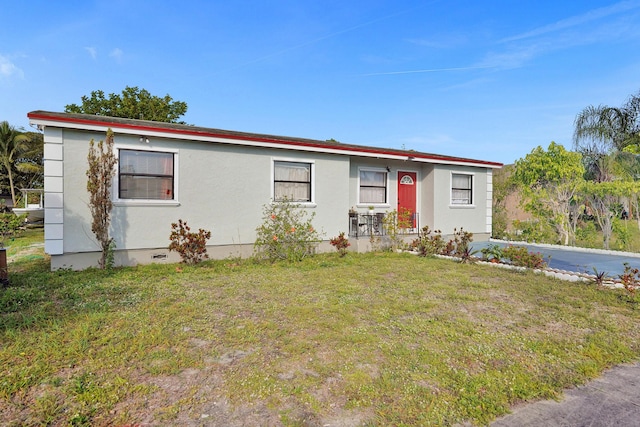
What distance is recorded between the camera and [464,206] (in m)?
12.9

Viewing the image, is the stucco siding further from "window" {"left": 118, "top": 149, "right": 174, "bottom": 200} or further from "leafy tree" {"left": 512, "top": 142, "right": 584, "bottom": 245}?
"window" {"left": 118, "top": 149, "right": 174, "bottom": 200}

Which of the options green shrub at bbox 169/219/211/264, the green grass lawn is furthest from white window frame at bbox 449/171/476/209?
green shrub at bbox 169/219/211/264

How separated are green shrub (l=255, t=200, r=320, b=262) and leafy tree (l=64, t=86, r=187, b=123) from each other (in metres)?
21.2

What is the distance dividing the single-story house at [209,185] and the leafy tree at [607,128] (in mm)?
9535

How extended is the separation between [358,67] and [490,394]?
13828mm

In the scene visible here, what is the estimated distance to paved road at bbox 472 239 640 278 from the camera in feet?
24.9

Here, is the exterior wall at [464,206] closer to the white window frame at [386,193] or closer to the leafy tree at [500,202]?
the leafy tree at [500,202]

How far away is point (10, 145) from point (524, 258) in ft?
105

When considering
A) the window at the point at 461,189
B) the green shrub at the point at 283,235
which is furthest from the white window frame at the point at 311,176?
the window at the point at 461,189

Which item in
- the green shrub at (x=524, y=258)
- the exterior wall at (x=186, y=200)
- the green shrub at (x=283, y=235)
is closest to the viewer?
the exterior wall at (x=186, y=200)

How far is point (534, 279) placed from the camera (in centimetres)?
675

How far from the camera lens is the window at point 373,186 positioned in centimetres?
1178

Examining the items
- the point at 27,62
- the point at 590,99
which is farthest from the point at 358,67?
the point at 590,99

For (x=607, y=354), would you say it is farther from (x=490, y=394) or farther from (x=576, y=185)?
(x=576, y=185)
